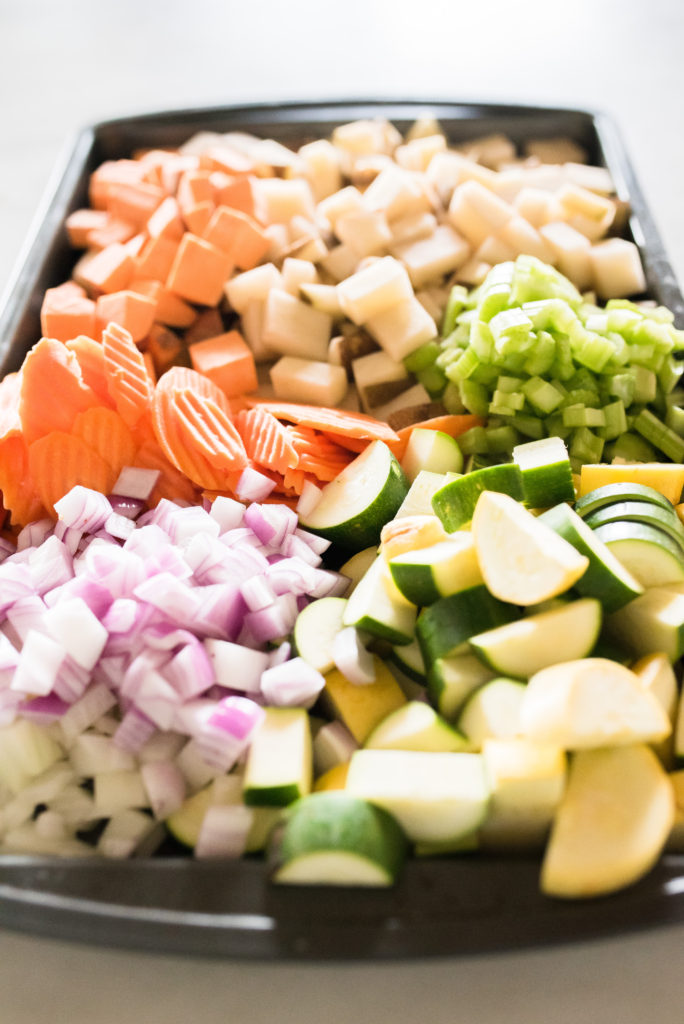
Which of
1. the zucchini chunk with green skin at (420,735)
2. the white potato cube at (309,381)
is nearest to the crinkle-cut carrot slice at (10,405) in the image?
the white potato cube at (309,381)

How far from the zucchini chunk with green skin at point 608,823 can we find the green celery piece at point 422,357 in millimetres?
952

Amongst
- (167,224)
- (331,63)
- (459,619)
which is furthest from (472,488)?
(331,63)

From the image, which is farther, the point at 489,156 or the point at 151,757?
the point at 489,156

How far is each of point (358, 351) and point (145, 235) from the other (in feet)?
2.01

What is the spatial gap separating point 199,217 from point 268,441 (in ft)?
2.31

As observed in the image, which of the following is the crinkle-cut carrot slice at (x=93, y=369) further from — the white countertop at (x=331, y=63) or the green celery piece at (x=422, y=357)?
the white countertop at (x=331, y=63)

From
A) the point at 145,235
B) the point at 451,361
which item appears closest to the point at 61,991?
the point at 451,361

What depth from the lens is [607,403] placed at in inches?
63.1

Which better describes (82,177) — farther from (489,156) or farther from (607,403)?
(607,403)

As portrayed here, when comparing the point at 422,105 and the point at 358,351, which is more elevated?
the point at 422,105

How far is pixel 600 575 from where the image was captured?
114cm

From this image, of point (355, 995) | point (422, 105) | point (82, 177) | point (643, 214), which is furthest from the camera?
point (422, 105)

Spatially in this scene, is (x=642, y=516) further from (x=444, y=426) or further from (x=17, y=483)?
(x=17, y=483)

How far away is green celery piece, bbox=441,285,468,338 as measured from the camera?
1771 millimetres
